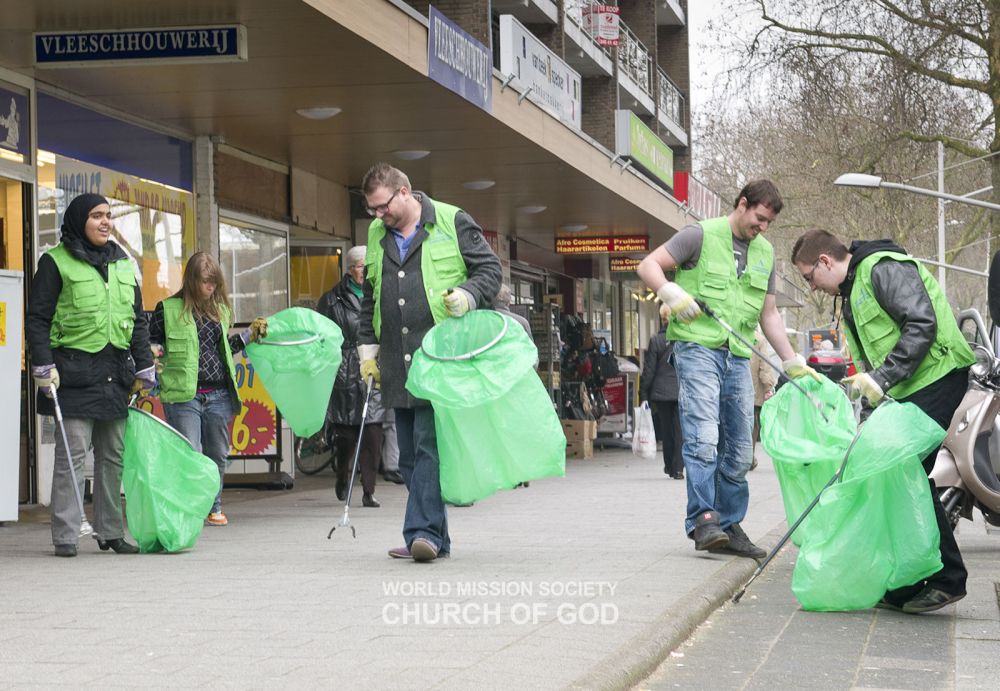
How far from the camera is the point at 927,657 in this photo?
18.6 ft

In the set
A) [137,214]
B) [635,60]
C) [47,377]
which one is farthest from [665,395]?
[635,60]

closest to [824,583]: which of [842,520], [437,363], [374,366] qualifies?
[842,520]

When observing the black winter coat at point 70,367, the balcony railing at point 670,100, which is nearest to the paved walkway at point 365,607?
the black winter coat at point 70,367

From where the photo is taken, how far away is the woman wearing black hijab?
8.28 m

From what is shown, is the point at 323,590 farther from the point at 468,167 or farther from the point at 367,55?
the point at 468,167

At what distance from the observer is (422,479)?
24.6 feet

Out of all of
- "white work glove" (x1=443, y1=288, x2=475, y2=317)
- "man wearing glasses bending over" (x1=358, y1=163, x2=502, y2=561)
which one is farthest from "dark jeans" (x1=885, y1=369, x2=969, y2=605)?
"man wearing glasses bending over" (x1=358, y1=163, x2=502, y2=561)

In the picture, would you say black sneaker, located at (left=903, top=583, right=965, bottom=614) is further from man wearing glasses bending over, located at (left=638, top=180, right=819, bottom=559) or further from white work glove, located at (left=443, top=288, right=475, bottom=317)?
white work glove, located at (left=443, top=288, right=475, bottom=317)

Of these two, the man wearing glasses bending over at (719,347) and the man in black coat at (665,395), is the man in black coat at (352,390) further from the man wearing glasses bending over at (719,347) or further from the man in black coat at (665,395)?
the man in black coat at (665,395)

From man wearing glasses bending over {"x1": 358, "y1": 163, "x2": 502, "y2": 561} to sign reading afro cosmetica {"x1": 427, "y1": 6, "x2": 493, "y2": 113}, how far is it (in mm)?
4702

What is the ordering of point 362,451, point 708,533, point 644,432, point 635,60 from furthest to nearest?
point 635,60 < point 644,432 < point 362,451 < point 708,533

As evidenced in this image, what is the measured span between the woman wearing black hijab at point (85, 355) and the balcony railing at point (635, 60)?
2474cm

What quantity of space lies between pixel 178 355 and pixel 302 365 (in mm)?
1020

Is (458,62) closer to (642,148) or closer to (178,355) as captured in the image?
(178,355)
